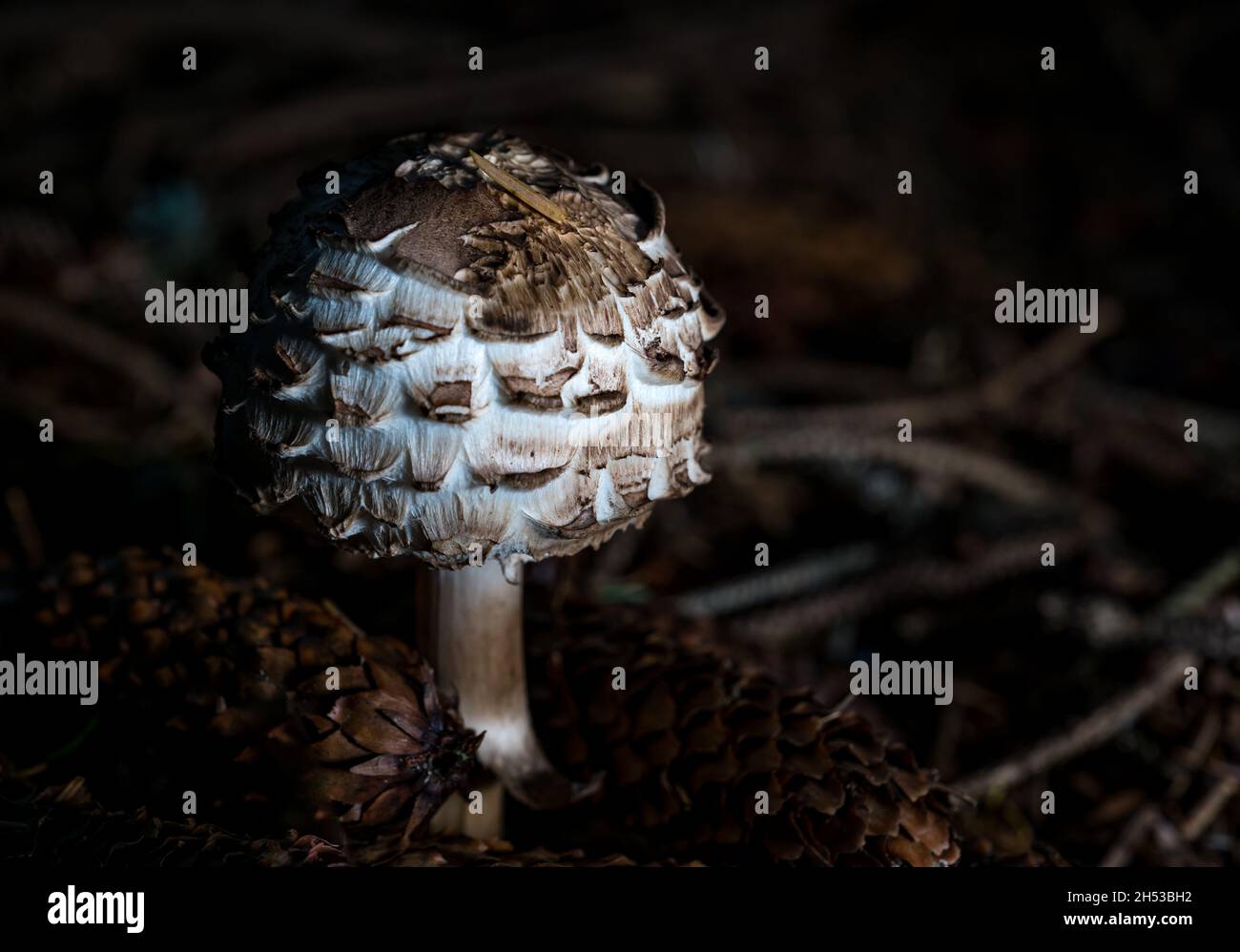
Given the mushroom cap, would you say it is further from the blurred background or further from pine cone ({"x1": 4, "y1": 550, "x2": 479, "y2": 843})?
the blurred background

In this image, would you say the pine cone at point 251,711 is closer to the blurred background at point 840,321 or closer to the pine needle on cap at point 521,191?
the blurred background at point 840,321

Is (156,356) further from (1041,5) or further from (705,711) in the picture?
(1041,5)

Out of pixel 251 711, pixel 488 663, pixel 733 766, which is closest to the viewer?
pixel 251 711

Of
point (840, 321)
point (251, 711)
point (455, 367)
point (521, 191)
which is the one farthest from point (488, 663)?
point (840, 321)

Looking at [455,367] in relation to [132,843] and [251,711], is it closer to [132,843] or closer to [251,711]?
[251,711]
